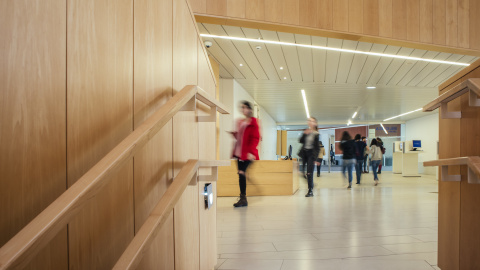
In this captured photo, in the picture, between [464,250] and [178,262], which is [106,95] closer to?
[178,262]

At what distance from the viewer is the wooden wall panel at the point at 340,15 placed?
13.9 feet

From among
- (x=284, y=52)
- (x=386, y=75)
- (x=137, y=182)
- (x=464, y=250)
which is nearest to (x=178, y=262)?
(x=137, y=182)

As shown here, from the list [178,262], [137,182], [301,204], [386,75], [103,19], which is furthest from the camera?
[386,75]

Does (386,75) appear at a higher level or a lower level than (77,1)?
higher

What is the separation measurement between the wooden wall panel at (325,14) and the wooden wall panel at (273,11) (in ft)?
1.82

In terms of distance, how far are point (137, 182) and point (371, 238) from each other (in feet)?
8.74

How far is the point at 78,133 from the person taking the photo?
0.81m

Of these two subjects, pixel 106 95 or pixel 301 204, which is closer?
pixel 106 95

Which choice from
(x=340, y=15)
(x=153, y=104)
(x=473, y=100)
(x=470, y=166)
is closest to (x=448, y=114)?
(x=473, y=100)

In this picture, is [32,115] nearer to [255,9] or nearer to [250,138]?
[255,9]

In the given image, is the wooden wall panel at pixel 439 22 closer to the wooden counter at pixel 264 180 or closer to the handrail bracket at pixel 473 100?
the wooden counter at pixel 264 180

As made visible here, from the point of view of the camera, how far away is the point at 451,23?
15.0 feet

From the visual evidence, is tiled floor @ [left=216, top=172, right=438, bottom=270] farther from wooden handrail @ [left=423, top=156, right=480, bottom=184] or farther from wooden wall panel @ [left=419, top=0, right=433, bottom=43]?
wooden wall panel @ [left=419, top=0, right=433, bottom=43]

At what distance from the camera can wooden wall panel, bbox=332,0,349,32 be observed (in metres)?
4.23
